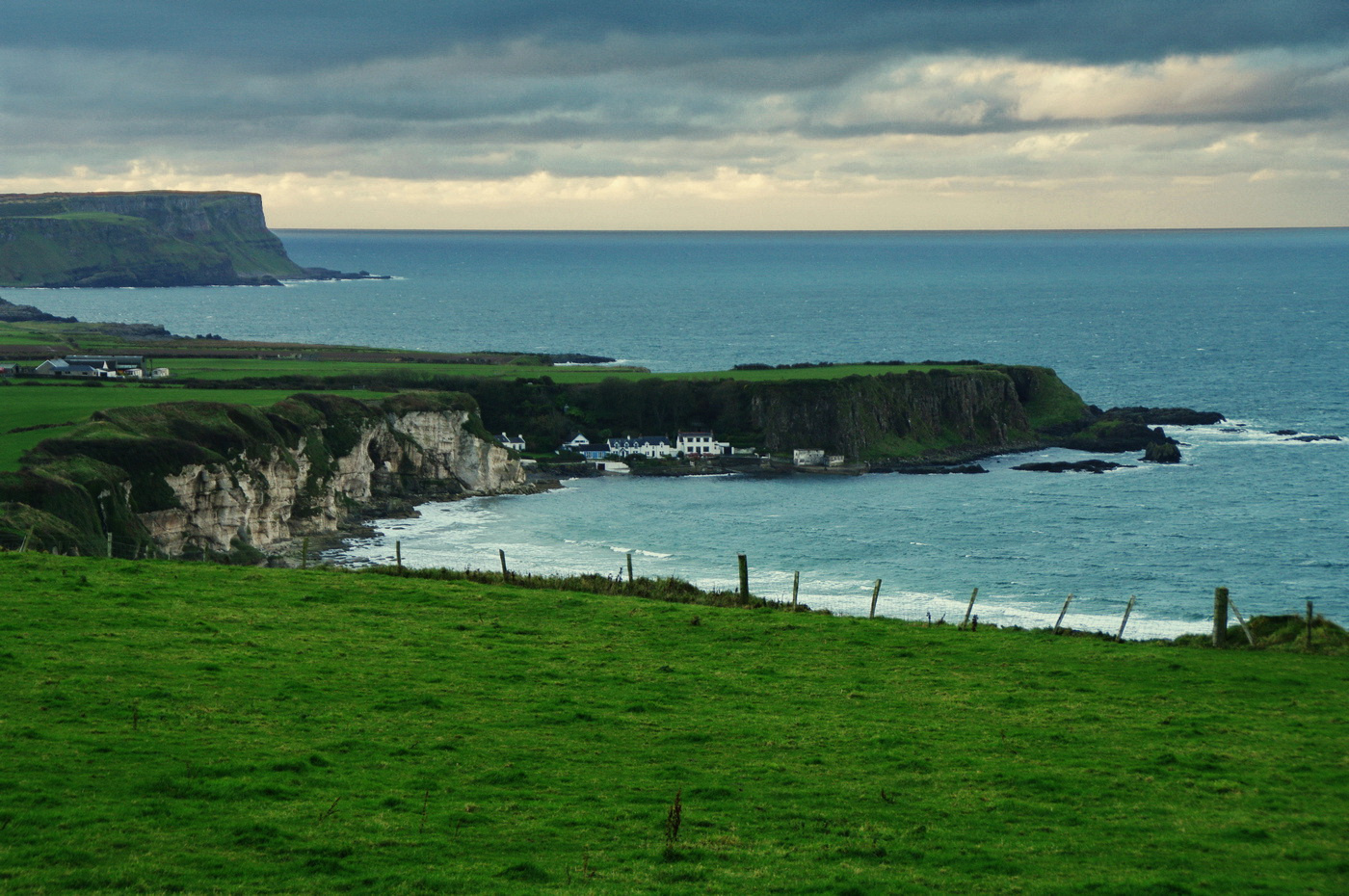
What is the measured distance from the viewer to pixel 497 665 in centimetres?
2386

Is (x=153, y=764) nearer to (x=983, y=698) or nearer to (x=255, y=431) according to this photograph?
(x=983, y=698)

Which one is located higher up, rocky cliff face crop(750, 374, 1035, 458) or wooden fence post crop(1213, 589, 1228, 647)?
rocky cliff face crop(750, 374, 1035, 458)

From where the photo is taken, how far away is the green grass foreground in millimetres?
14602

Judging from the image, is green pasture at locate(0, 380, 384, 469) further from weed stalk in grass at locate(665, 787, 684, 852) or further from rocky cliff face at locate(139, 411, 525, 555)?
weed stalk in grass at locate(665, 787, 684, 852)

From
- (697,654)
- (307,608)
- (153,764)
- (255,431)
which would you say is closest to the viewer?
(153,764)

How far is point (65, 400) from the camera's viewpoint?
305 ft

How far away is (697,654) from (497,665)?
4.62m

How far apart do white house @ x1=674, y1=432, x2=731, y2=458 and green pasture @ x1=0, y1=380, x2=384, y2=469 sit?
3418 centimetres

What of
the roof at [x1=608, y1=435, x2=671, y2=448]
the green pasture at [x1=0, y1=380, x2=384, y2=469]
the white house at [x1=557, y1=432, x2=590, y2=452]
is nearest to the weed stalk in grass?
the green pasture at [x1=0, y1=380, x2=384, y2=469]

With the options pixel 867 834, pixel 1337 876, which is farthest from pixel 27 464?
pixel 1337 876

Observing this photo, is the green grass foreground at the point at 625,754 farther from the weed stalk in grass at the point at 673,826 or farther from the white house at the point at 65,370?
the white house at the point at 65,370

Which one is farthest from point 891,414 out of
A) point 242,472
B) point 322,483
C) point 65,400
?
point 65,400

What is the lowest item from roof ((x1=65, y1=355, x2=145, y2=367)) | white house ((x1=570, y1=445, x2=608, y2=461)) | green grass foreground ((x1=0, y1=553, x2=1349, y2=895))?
green grass foreground ((x1=0, y1=553, x2=1349, y2=895))

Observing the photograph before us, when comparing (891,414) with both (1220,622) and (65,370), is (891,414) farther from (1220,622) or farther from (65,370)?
(1220,622)
